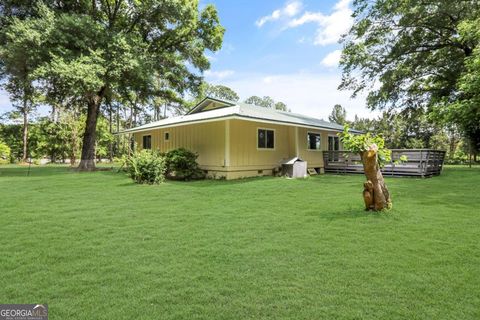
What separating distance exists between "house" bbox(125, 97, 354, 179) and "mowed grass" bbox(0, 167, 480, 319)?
229 inches

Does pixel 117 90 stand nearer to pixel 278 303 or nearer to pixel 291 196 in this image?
pixel 291 196

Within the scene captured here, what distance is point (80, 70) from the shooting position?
13.1m

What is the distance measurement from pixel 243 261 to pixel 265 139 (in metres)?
10.5

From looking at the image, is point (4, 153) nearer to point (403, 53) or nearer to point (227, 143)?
point (227, 143)

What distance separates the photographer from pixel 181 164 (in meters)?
11.7

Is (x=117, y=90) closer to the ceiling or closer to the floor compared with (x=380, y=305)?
closer to the ceiling

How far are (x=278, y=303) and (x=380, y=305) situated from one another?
0.83 m

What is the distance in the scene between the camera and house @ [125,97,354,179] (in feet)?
39.4

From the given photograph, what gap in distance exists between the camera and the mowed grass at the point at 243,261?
7.72 feet

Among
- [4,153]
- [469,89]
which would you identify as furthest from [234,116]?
[4,153]

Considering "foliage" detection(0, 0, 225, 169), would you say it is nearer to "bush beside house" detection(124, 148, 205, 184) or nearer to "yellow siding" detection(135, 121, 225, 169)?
"yellow siding" detection(135, 121, 225, 169)

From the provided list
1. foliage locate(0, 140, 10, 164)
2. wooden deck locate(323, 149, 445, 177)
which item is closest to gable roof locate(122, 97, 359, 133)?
wooden deck locate(323, 149, 445, 177)

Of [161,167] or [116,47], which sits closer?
[161,167]

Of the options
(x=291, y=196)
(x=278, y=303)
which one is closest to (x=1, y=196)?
(x=291, y=196)
